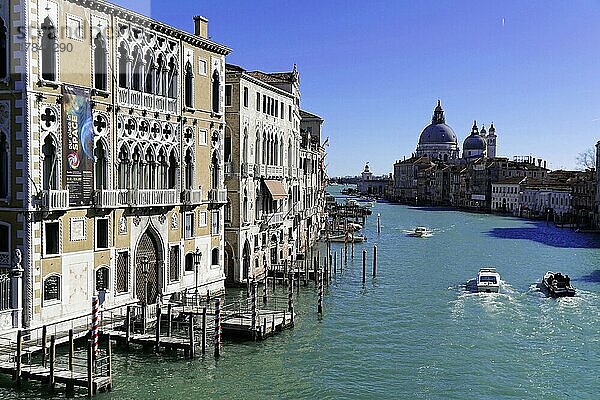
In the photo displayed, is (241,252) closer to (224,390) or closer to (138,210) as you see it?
(138,210)

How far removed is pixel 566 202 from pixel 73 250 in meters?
49.4

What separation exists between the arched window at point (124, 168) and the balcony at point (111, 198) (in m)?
0.25

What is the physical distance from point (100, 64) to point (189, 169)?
12.2 feet

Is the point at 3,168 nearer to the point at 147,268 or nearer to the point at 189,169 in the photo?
the point at 147,268

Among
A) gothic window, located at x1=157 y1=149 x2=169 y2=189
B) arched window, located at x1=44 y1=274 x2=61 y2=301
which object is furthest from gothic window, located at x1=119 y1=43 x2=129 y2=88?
arched window, located at x1=44 y1=274 x2=61 y2=301

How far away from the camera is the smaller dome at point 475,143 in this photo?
104m

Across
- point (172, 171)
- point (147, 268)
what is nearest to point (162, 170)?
point (172, 171)

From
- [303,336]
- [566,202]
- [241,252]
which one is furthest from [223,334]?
[566,202]

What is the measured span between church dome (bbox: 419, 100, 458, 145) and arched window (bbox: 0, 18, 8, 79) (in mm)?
104937

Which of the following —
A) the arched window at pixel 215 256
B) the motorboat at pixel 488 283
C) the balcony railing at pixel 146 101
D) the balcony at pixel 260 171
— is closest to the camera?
the balcony railing at pixel 146 101

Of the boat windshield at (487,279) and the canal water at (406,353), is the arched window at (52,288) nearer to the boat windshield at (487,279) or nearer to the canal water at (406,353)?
the canal water at (406,353)

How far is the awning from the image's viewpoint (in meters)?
21.7

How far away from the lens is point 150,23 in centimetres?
1495

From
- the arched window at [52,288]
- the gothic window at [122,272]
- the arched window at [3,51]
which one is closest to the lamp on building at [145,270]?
the gothic window at [122,272]
